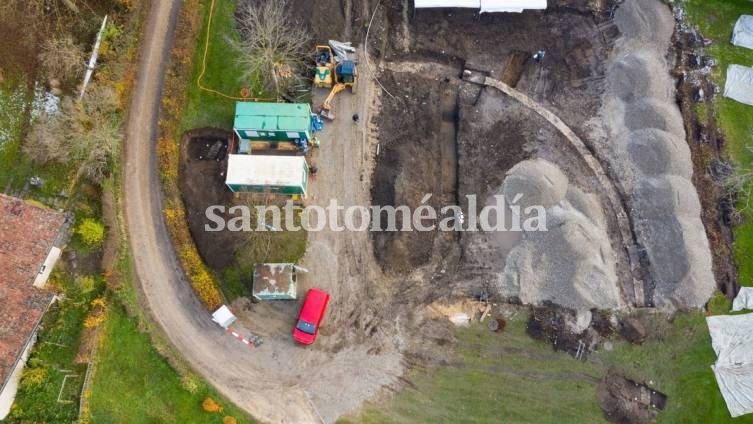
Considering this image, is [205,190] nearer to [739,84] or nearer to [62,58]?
[62,58]

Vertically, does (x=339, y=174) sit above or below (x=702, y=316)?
above

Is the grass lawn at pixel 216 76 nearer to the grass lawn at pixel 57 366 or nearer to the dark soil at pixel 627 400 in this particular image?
the grass lawn at pixel 57 366

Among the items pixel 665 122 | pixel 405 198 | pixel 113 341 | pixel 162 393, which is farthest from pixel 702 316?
pixel 113 341

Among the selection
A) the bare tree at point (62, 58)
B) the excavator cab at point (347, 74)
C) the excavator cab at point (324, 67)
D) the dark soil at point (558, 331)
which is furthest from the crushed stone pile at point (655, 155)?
the bare tree at point (62, 58)

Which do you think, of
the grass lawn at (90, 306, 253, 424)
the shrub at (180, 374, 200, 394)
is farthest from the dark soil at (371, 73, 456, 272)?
the grass lawn at (90, 306, 253, 424)

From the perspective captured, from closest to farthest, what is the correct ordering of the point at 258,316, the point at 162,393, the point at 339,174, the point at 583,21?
the point at 162,393
the point at 258,316
the point at 339,174
the point at 583,21

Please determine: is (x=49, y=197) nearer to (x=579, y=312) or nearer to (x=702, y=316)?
(x=579, y=312)
